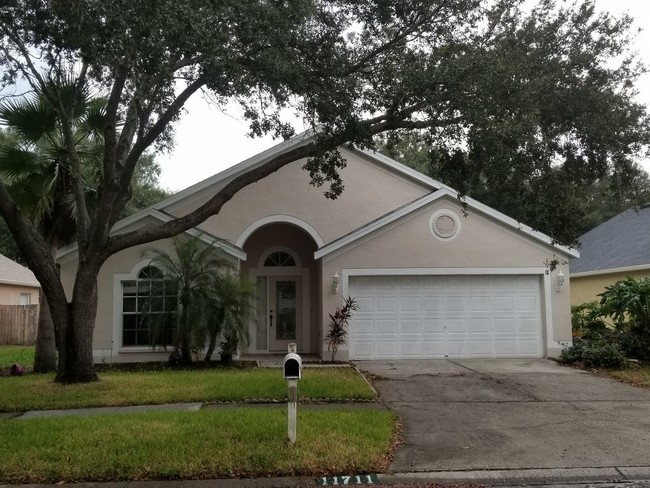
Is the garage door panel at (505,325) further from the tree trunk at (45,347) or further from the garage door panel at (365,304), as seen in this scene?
the tree trunk at (45,347)

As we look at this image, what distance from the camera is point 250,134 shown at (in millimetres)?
11781

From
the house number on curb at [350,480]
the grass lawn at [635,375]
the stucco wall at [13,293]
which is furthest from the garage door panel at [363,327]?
the stucco wall at [13,293]

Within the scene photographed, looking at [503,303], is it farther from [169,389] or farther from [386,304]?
[169,389]

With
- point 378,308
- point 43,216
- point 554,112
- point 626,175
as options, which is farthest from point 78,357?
point 626,175

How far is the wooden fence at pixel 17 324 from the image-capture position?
24.9 meters

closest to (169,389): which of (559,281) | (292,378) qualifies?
(292,378)

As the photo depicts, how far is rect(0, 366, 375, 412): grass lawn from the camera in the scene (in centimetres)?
990

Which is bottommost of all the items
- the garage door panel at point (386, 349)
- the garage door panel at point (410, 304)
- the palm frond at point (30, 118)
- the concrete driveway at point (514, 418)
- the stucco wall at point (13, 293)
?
Answer: the concrete driveway at point (514, 418)

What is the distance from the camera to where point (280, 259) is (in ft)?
60.0

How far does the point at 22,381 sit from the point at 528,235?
12443 millimetres

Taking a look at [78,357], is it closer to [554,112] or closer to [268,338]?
[268,338]

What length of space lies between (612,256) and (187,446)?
19.4 metres

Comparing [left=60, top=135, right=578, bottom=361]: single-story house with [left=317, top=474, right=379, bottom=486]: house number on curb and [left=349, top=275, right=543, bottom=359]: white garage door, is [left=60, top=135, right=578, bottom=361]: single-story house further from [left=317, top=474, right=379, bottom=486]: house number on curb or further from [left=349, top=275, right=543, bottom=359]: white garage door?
[left=317, top=474, right=379, bottom=486]: house number on curb

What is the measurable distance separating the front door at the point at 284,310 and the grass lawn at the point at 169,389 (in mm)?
5149
